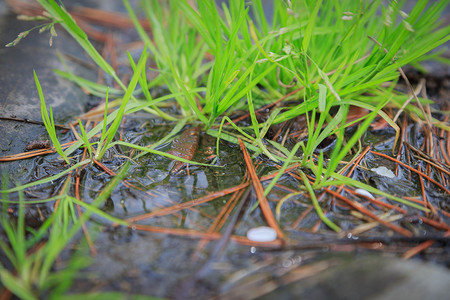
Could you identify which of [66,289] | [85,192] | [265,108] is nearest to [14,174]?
[85,192]

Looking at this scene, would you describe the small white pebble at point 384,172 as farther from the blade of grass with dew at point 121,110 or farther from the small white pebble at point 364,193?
the blade of grass with dew at point 121,110

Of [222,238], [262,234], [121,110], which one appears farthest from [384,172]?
[121,110]

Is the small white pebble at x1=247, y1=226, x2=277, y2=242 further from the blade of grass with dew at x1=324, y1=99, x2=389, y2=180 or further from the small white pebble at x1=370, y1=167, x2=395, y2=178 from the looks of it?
the small white pebble at x1=370, y1=167, x2=395, y2=178

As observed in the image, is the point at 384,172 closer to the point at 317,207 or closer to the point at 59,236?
the point at 317,207

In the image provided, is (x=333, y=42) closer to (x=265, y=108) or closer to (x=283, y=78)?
(x=283, y=78)

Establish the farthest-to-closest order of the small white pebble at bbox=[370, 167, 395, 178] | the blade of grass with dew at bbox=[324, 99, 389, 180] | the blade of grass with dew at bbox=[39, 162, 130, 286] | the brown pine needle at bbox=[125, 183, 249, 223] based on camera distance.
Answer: the small white pebble at bbox=[370, 167, 395, 178], the brown pine needle at bbox=[125, 183, 249, 223], the blade of grass with dew at bbox=[324, 99, 389, 180], the blade of grass with dew at bbox=[39, 162, 130, 286]

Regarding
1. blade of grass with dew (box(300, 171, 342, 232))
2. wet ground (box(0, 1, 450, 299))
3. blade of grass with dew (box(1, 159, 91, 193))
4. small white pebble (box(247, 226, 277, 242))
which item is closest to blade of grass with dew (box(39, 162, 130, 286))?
wet ground (box(0, 1, 450, 299))
